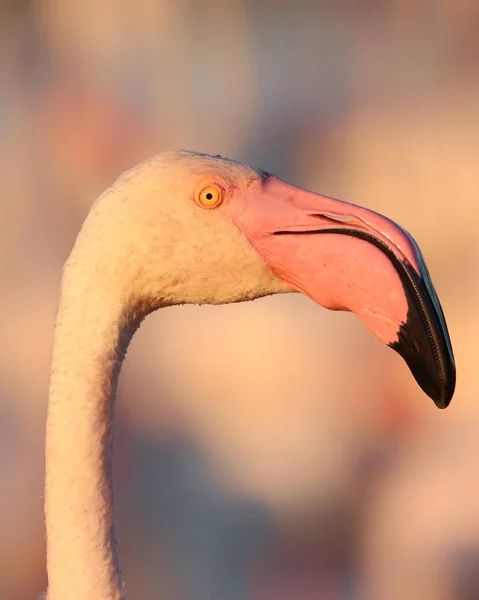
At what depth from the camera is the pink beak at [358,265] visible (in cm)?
81

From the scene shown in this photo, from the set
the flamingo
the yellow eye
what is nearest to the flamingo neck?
the flamingo

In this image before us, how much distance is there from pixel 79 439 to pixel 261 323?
216 centimetres

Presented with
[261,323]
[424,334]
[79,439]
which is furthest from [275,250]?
[261,323]

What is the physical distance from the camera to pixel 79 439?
34.8 inches

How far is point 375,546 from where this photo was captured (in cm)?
293

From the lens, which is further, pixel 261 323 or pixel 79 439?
pixel 261 323

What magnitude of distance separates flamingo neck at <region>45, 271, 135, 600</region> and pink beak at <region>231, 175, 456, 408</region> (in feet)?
0.73

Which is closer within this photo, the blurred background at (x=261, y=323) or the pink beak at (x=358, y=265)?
the pink beak at (x=358, y=265)

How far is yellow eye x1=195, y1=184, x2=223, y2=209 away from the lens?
0.87m

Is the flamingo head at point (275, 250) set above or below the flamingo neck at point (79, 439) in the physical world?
above

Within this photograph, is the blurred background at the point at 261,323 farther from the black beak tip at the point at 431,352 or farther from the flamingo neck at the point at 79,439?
the black beak tip at the point at 431,352

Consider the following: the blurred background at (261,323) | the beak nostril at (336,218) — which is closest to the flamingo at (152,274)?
the beak nostril at (336,218)

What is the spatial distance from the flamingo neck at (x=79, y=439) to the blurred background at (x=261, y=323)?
6.13 ft

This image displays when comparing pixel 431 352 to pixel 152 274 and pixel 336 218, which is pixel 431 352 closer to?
pixel 336 218
